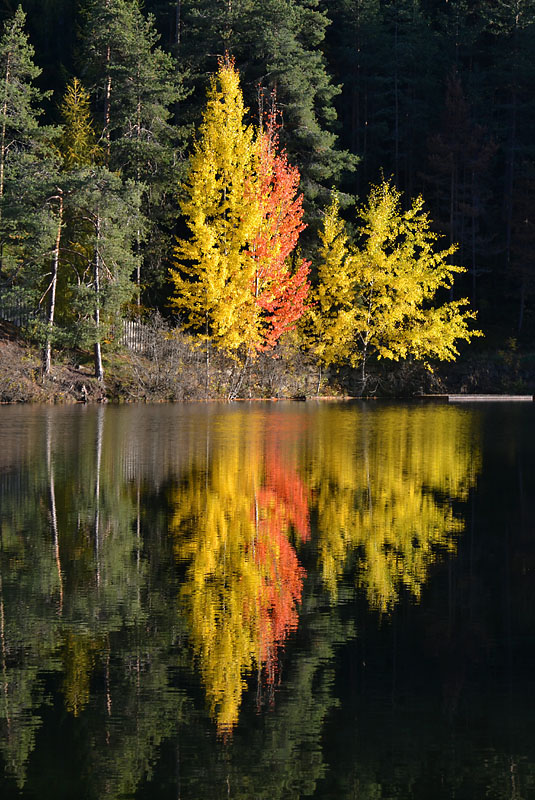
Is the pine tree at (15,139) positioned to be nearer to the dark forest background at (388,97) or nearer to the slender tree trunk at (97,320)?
the slender tree trunk at (97,320)

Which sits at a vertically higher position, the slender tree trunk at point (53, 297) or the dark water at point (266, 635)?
the slender tree trunk at point (53, 297)

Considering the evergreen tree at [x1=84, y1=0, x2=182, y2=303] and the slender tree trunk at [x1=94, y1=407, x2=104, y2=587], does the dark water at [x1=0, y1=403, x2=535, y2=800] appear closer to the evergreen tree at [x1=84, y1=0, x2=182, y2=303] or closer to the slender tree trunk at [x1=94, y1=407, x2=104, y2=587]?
the slender tree trunk at [x1=94, y1=407, x2=104, y2=587]

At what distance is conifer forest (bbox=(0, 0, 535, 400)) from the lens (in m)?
45.1

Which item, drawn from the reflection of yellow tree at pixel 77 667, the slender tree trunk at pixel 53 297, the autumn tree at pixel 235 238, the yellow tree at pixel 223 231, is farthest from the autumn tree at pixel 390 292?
the reflection of yellow tree at pixel 77 667

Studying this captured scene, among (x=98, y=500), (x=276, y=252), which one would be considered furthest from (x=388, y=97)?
(x=98, y=500)

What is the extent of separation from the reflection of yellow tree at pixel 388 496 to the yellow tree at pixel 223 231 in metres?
16.3

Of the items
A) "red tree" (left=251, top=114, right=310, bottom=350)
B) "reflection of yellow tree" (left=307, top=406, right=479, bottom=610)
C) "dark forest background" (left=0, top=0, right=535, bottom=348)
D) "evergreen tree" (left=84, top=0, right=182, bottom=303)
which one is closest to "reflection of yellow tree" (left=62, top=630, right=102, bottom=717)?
"reflection of yellow tree" (left=307, top=406, right=479, bottom=610)

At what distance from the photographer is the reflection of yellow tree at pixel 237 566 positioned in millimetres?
7535

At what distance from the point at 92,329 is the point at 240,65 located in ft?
66.2

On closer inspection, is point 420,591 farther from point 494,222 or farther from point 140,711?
point 494,222

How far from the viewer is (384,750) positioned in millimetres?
5898

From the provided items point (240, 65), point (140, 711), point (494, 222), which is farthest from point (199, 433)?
point (494, 222)

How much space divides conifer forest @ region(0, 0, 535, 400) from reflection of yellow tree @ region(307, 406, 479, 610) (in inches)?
656

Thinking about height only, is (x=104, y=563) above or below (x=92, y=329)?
below
